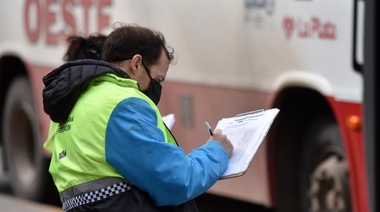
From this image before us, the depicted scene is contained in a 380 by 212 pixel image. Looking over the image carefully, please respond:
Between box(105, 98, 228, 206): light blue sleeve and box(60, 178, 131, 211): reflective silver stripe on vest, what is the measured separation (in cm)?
4

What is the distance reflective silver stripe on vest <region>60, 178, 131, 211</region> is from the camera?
3.43m

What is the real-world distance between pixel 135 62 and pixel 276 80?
3596mm

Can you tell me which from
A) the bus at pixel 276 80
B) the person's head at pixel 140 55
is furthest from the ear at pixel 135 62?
the bus at pixel 276 80

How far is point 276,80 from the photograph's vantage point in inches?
280

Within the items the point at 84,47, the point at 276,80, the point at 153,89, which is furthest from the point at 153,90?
the point at 276,80

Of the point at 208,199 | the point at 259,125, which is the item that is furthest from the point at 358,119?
the point at 208,199

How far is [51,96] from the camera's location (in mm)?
3574

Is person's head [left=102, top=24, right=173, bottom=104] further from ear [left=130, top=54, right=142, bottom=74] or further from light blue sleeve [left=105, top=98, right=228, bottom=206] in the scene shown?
light blue sleeve [left=105, top=98, right=228, bottom=206]

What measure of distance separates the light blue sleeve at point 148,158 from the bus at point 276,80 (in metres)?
2.92

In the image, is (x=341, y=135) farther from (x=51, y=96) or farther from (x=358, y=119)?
(x=51, y=96)

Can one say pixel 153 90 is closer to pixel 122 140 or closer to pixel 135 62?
pixel 135 62

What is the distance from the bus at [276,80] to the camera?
6449 mm

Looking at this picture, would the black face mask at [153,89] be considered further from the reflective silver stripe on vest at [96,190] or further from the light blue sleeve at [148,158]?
the reflective silver stripe on vest at [96,190]

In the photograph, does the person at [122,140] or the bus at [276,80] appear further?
the bus at [276,80]
